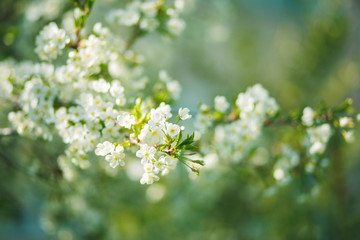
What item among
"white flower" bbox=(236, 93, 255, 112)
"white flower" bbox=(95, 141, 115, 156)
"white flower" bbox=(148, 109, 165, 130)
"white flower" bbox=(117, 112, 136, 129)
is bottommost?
"white flower" bbox=(95, 141, 115, 156)

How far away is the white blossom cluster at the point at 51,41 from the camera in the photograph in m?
1.64

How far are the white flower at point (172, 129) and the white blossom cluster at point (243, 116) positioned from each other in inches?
21.4

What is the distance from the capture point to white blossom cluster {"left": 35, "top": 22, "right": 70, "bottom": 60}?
164 cm

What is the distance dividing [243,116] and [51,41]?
1.21m

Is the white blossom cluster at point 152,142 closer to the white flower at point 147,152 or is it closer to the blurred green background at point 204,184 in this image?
the white flower at point 147,152

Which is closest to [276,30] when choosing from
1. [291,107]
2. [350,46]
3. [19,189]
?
[350,46]

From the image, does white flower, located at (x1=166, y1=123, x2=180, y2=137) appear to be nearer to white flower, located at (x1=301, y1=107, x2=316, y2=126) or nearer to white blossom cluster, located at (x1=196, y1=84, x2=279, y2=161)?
white blossom cluster, located at (x1=196, y1=84, x2=279, y2=161)

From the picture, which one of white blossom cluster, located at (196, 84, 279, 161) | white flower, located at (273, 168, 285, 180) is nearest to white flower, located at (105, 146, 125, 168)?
white blossom cluster, located at (196, 84, 279, 161)

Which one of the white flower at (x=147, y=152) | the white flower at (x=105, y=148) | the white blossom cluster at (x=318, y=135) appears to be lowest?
the white flower at (x=147, y=152)

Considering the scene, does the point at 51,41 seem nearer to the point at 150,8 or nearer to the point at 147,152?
the point at 150,8

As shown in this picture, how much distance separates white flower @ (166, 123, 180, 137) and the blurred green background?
116cm

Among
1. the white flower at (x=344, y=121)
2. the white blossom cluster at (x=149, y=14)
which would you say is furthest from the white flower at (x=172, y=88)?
the white flower at (x=344, y=121)

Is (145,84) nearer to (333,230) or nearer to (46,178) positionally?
(46,178)

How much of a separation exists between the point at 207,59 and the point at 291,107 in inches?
88.9
